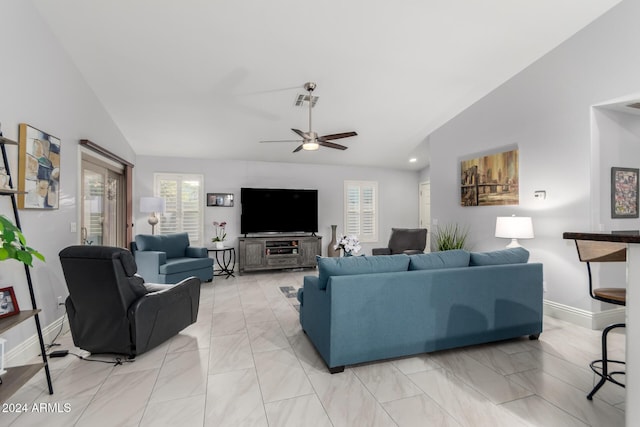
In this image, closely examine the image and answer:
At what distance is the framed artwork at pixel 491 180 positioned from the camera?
4465mm

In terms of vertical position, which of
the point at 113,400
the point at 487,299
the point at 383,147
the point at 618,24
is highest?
the point at 618,24

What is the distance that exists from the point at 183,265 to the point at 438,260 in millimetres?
3980

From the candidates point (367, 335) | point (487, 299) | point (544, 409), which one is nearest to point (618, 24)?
point (487, 299)

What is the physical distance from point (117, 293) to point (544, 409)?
3.22 m

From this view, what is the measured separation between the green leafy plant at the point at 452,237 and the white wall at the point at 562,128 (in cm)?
46

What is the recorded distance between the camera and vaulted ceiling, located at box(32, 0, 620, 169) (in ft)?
Result: 10.5

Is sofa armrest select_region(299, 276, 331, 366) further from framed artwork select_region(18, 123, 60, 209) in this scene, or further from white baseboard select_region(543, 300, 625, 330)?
white baseboard select_region(543, 300, 625, 330)

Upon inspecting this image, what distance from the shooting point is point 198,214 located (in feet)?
21.8

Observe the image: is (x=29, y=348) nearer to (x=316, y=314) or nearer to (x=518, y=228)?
(x=316, y=314)

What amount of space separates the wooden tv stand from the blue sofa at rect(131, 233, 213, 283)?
0.92m

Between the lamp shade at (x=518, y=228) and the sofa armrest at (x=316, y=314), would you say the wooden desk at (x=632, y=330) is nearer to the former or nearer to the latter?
the sofa armrest at (x=316, y=314)

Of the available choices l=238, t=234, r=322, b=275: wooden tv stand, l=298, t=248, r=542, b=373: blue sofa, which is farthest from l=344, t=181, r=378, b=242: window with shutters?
l=298, t=248, r=542, b=373: blue sofa

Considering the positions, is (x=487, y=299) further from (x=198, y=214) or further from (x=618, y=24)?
(x=198, y=214)

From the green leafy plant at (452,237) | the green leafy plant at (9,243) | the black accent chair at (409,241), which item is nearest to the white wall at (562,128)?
the green leafy plant at (452,237)
